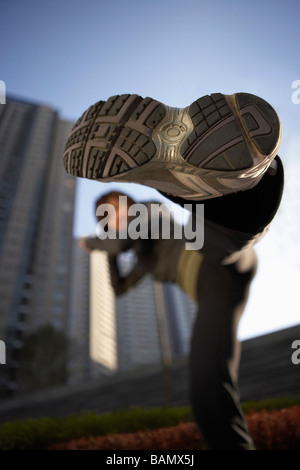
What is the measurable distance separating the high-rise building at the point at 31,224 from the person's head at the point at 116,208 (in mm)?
469

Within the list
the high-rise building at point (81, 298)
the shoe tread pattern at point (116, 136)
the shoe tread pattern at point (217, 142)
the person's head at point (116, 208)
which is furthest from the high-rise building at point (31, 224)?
the high-rise building at point (81, 298)

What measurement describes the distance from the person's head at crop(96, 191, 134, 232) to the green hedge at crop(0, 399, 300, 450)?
162 cm

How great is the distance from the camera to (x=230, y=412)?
1354 millimetres

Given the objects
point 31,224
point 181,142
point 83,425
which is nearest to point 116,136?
point 181,142

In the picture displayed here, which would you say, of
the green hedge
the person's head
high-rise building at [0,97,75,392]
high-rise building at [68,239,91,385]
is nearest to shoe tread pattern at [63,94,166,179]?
A: high-rise building at [0,97,75,392]

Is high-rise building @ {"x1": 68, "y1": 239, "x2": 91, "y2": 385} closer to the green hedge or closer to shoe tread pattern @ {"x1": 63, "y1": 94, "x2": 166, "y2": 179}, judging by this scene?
the green hedge

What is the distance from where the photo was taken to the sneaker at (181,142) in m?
0.81

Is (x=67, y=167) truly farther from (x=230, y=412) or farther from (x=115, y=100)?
(x=230, y=412)

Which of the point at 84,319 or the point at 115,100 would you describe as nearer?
the point at 115,100

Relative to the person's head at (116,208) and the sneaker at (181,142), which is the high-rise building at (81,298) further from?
the sneaker at (181,142)

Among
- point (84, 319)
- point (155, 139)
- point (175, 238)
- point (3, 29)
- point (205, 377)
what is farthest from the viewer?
point (84, 319)

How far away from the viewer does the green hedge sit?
1.73m
